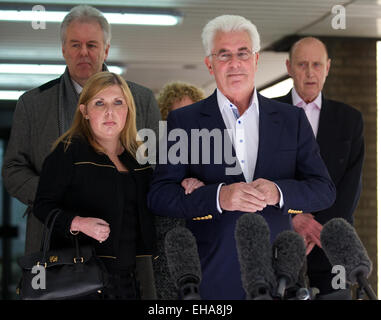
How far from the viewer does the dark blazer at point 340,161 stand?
298 centimetres

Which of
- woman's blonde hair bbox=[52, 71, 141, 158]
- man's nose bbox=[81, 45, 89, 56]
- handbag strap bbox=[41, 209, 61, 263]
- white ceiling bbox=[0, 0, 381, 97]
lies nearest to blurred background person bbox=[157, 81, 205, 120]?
man's nose bbox=[81, 45, 89, 56]

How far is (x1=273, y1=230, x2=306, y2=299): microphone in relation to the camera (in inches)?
52.9

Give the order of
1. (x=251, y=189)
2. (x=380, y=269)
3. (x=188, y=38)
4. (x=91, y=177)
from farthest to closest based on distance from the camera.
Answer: (x=188, y=38)
(x=380, y=269)
(x=91, y=177)
(x=251, y=189)

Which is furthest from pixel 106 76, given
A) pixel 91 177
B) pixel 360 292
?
pixel 360 292

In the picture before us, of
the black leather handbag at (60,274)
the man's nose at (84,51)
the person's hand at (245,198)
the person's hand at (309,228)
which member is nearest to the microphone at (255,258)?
the person's hand at (245,198)

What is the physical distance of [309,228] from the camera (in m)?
2.90

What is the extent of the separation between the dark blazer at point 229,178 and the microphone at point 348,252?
1.19ft

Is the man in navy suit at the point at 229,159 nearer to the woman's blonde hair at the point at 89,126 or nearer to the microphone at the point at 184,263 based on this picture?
the woman's blonde hair at the point at 89,126

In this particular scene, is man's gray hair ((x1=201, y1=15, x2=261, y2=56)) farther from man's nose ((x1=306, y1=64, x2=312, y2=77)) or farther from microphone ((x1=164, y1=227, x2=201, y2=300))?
man's nose ((x1=306, y1=64, x2=312, y2=77))

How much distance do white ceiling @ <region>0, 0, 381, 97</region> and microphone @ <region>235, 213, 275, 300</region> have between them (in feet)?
15.6
